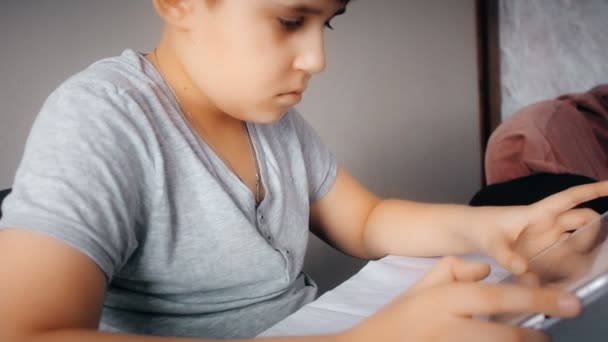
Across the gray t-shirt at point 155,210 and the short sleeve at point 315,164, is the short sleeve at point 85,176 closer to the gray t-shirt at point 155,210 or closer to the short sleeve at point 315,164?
the gray t-shirt at point 155,210

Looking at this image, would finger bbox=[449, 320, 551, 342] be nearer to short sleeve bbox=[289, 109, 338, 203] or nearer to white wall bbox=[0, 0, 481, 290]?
short sleeve bbox=[289, 109, 338, 203]

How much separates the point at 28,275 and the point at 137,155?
16 centimetres

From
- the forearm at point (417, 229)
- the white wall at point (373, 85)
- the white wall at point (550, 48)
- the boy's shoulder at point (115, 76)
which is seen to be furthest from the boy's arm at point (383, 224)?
the white wall at point (550, 48)

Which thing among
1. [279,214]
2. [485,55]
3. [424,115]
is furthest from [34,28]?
[485,55]

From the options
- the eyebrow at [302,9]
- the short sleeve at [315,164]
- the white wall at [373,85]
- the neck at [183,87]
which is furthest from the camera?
the white wall at [373,85]

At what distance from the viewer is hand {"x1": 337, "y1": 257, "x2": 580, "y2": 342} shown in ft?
0.93

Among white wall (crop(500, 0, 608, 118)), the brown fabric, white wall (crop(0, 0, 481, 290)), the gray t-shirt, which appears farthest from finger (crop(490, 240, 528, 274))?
white wall (crop(500, 0, 608, 118))

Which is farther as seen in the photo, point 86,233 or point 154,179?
point 154,179

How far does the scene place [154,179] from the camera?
1.67ft

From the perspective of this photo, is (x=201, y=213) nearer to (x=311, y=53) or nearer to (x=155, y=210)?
(x=155, y=210)

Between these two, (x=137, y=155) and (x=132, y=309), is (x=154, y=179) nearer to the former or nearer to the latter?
(x=137, y=155)

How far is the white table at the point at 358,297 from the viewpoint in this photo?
0.48 metres

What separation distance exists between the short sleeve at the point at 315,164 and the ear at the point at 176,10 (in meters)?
0.24

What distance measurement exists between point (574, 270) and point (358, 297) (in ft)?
0.81
